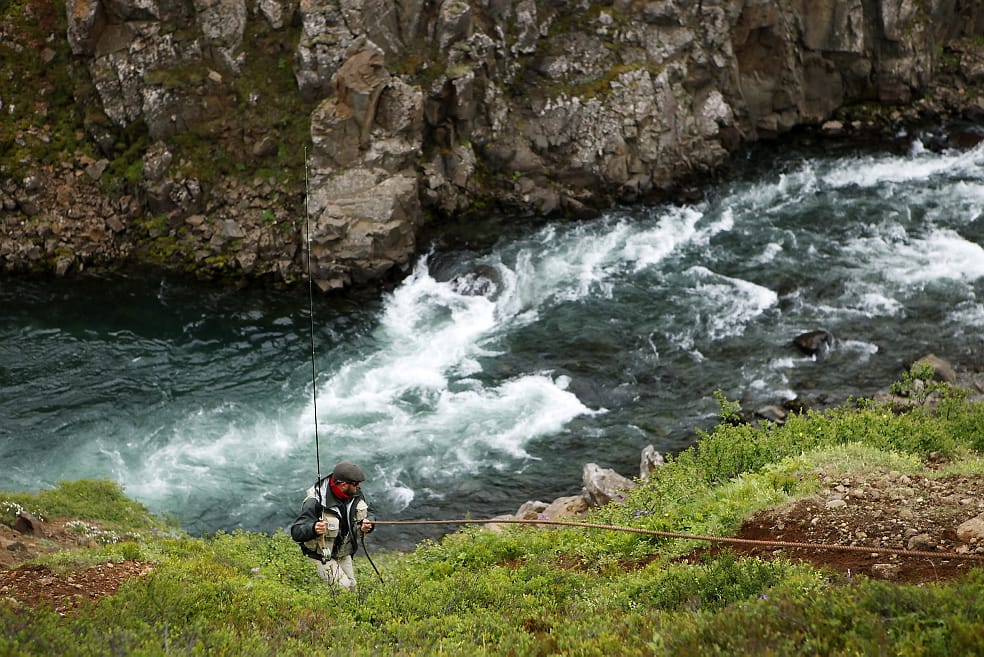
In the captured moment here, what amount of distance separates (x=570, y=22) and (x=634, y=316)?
11.3 meters

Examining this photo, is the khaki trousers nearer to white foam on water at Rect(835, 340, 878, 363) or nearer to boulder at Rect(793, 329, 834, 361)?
boulder at Rect(793, 329, 834, 361)

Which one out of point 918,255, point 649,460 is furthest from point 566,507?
point 918,255

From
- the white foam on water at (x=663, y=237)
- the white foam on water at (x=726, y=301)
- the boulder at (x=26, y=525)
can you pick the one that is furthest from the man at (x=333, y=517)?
the white foam on water at (x=663, y=237)

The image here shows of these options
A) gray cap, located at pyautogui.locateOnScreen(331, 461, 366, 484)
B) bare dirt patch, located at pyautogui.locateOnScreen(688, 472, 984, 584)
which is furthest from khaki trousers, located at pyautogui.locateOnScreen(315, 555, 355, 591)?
bare dirt patch, located at pyautogui.locateOnScreen(688, 472, 984, 584)

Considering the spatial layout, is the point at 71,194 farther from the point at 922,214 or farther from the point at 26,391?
the point at 922,214

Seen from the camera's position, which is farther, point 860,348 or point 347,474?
point 860,348

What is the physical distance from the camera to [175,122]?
1012 inches

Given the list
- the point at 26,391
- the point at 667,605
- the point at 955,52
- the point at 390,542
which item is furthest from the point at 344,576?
the point at 955,52

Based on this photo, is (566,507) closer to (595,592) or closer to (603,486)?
(603,486)

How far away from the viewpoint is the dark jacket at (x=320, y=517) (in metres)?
9.57

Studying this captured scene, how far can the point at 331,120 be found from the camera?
24344mm

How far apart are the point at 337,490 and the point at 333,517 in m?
0.32

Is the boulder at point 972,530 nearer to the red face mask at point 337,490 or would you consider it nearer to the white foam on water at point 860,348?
the red face mask at point 337,490

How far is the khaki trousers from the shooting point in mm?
10234
